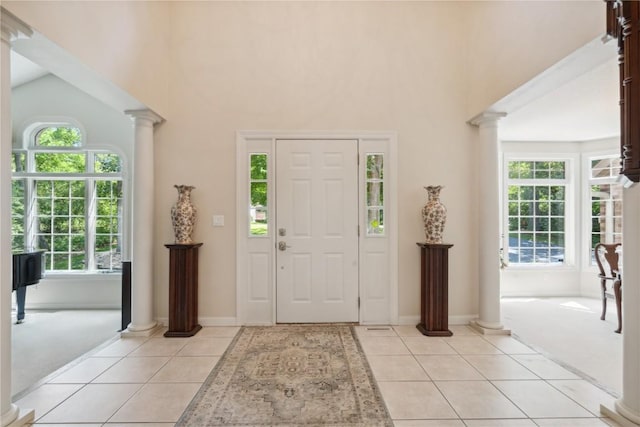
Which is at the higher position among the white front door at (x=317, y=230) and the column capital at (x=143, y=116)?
the column capital at (x=143, y=116)

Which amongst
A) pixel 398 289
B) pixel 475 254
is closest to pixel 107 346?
pixel 398 289

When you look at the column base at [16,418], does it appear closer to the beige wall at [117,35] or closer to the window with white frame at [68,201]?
the beige wall at [117,35]

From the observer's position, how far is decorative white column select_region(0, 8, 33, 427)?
196 cm

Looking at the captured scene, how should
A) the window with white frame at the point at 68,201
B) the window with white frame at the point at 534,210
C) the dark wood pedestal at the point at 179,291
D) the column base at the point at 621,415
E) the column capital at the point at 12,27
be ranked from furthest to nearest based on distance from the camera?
1. the window with white frame at the point at 534,210
2. the window with white frame at the point at 68,201
3. the dark wood pedestal at the point at 179,291
4. the column base at the point at 621,415
5. the column capital at the point at 12,27

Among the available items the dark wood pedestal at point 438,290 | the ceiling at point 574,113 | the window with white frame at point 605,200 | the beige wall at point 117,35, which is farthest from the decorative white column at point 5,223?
the window with white frame at point 605,200

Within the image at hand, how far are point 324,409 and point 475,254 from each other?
2.70 meters

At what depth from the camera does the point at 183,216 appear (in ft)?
→ 11.8

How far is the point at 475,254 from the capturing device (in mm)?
3955

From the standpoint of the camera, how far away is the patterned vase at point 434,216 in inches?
143

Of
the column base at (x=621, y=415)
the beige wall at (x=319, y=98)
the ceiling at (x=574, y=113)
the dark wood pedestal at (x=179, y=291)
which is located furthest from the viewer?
the beige wall at (x=319, y=98)

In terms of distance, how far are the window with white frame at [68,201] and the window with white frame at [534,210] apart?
6.58 metres

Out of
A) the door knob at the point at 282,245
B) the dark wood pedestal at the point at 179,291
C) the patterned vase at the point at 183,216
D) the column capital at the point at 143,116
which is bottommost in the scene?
the dark wood pedestal at the point at 179,291

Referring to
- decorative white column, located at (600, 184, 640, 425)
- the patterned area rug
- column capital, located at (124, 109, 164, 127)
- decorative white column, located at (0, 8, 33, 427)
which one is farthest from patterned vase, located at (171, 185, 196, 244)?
decorative white column, located at (600, 184, 640, 425)

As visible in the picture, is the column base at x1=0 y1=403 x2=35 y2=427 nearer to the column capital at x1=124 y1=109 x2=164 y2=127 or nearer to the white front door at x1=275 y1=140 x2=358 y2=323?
the white front door at x1=275 y1=140 x2=358 y2=323
